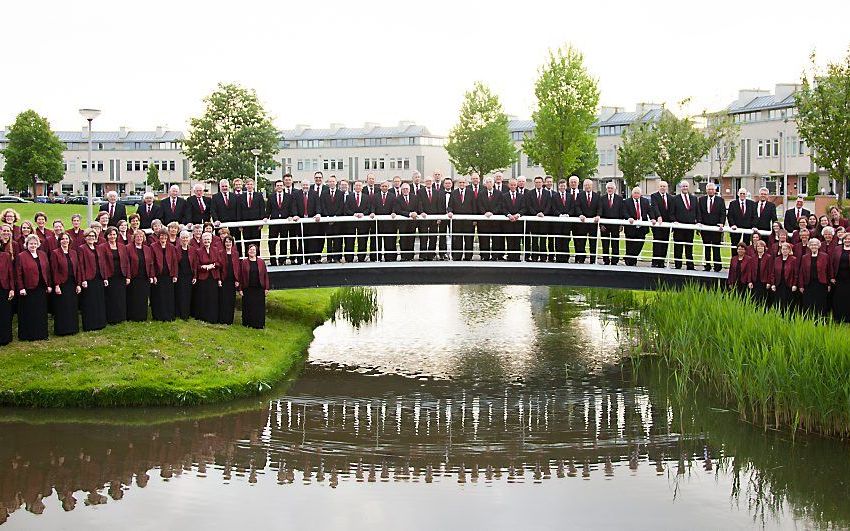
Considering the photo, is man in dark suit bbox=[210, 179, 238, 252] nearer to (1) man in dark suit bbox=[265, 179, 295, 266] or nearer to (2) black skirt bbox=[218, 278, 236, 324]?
A: (1) man in dark suit bbox=[265, 179, 295, 266]

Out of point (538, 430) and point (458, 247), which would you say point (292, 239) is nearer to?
point (458, 247)

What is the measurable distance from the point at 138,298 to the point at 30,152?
61569 millimetres

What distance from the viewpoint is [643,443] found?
14930mm

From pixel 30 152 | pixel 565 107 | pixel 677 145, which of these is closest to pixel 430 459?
pixel 565 107

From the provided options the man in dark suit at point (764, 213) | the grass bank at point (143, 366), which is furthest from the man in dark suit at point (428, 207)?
the man in dark suit at point (764, 213)

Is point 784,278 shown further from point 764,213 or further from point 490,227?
point 490,227

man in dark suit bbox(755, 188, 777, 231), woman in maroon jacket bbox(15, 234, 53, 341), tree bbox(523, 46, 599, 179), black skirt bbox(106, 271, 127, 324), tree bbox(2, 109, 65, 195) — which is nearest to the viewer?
woman in maroon jacket bbox(15, 234, 53, 341)

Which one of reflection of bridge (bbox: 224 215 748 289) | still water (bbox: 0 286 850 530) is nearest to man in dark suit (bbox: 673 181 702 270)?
reflection of bridge (bbox: 224 215 748 289)

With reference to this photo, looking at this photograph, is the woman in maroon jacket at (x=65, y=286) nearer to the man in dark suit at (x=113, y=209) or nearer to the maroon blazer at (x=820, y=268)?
the man in dark suit at (x=113, y=209)

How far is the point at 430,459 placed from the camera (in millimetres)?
14336

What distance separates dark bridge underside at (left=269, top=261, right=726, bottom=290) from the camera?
2169 cm

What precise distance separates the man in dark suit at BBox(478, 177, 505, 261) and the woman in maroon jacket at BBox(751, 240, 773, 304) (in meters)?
4.75

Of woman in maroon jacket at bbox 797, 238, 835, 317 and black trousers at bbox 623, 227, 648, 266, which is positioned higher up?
black trousers at bbox 623, 227, 648, 266

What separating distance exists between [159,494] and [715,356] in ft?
30.1
